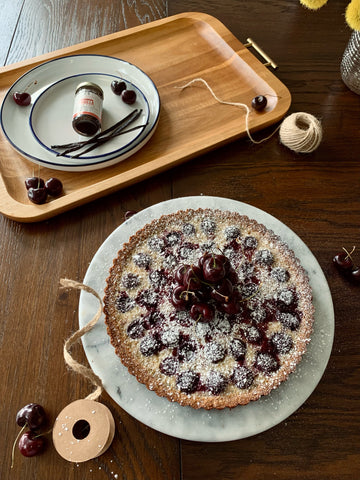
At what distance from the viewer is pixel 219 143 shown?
56.8 inches

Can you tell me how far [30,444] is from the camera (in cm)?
95

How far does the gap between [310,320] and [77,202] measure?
0.81 metres

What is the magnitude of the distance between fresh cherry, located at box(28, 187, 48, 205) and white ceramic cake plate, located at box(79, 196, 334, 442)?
0.28m

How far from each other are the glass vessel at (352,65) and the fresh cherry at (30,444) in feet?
5.61

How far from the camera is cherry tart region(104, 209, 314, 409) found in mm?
964

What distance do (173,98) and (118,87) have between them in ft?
0.75

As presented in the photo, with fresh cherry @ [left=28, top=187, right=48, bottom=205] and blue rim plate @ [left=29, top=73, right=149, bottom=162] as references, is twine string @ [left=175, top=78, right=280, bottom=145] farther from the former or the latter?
fresh cherry @ [left=28, top=187, right=48, bottom=205]

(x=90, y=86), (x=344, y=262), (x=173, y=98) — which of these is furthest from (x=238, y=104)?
(x=344, y=262)

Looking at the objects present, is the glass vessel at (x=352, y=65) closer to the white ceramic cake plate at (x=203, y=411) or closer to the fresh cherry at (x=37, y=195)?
the white ceramic cake plate at (x=203, y=411)

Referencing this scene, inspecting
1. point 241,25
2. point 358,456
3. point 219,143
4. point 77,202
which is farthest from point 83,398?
point 241,25

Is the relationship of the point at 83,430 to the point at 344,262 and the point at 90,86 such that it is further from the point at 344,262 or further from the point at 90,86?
the point at 90,86

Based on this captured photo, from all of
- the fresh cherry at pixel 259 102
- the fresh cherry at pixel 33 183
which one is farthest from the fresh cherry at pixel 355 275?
the fresh cherry at pixel 33 183

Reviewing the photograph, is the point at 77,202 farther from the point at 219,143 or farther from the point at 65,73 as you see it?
the point at 65,73

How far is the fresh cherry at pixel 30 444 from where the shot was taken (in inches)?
37.3
